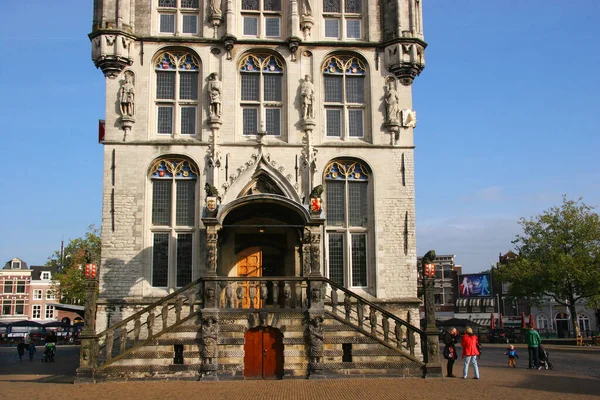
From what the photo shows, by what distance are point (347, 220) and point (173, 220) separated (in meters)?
6.91

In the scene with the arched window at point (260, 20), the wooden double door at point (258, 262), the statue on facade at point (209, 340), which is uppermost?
the arched window at point (260, 20)

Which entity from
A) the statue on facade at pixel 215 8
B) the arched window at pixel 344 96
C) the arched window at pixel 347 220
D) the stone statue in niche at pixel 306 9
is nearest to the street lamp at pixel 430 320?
the arched window at pixel 347 220

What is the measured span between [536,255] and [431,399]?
42.8m

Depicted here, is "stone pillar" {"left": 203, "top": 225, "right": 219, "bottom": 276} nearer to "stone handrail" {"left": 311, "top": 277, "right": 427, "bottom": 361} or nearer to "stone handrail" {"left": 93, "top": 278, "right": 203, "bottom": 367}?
"stone handrail" {"left": 93, "top": 278, "right": 203, "bottom": 367}

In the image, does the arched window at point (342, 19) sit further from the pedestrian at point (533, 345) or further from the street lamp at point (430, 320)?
the pedestrian at point (533, 345)

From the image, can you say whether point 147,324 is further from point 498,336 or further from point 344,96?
point 498,336

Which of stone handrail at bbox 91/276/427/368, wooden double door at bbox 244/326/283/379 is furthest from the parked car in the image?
wooden double door at bbox 244/326/283/379

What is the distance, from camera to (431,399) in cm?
1631

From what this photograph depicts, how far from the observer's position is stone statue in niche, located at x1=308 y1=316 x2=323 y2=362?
67.7ft

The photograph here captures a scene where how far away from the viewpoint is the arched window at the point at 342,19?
27.3 metres

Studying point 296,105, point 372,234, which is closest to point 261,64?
point 296,105

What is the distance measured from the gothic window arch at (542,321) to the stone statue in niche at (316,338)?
7105cm

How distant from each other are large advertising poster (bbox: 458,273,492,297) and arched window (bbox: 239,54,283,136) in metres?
71.9

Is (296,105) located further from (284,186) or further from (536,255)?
(536,255)
